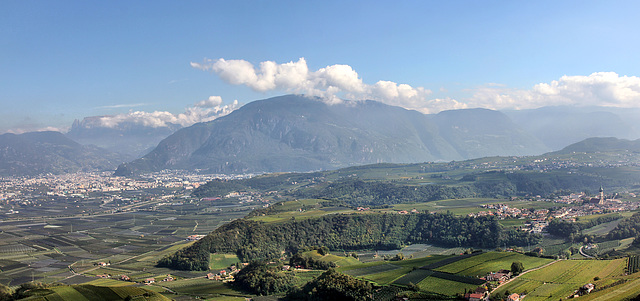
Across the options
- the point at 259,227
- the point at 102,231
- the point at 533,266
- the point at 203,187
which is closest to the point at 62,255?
the point at 102,231

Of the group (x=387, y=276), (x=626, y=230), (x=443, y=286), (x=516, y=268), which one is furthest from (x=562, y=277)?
(x=626, y=230)

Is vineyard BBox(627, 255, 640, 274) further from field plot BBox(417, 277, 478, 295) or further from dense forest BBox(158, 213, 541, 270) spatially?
dense forest BBox(158, 213, 541, 270)

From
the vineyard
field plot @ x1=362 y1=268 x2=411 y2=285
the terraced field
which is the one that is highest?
the terraced field

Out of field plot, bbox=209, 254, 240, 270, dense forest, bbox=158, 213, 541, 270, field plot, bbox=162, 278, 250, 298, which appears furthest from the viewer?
dense forest, bbox=158, 213, 541, 270

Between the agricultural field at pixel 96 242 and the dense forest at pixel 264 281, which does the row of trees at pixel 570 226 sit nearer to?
the dense forest at pixel 264 281

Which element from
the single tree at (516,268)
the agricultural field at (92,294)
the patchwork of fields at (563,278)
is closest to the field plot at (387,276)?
the single tree at (516,268)

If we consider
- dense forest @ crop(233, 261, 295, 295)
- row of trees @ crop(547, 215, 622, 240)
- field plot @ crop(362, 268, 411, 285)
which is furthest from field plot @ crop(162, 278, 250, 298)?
row of trees @ crop(547, 215, 622, 240)
